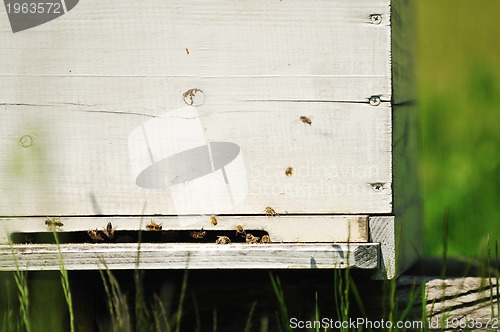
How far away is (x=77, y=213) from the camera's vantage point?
7.45 ft

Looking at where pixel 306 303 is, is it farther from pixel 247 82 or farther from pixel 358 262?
pixel 247 82

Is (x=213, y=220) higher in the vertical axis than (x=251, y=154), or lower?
lower

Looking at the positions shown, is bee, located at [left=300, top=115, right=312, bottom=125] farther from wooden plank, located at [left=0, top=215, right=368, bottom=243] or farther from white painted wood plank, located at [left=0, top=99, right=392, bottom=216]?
wooden plank, located at [left=0, top=215, right=368, bottom=243]

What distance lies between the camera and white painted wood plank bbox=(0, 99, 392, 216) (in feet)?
7.32

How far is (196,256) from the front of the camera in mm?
2148

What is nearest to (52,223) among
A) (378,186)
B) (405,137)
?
(378,186)

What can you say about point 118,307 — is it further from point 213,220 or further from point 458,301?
point 458,301

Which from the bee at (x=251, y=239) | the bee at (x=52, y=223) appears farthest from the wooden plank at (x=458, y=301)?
the bee at (x=52, y=223)

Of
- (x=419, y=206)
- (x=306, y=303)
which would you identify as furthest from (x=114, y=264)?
(x=419, y=206)

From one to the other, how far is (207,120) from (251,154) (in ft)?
0.49

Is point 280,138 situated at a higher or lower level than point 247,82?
lower

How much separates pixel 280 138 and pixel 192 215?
0.32 meters

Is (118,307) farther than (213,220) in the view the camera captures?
No

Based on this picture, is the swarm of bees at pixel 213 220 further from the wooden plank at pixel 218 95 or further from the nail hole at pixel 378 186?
the nail hole at pixel 378 186
